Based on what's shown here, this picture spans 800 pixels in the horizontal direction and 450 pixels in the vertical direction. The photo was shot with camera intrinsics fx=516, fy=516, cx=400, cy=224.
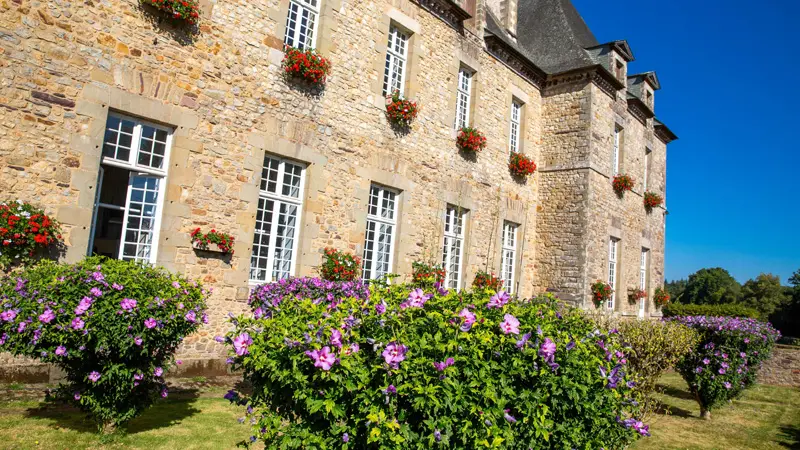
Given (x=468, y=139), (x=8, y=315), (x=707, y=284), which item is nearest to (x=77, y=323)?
(x=8, y=315)

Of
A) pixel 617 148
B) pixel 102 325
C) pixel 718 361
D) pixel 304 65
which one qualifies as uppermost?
pixel 617 148

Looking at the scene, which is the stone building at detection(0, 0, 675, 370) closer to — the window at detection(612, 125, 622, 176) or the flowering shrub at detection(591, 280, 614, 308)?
the flowering shrub at detection(591, 280, 614, 308)

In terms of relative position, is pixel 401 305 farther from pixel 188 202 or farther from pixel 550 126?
pixel 550 126

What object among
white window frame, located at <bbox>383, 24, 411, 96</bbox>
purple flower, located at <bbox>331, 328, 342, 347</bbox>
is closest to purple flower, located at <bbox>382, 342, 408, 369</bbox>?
purple flower, located at <bbox>331, 328, 342, 347</bbox>

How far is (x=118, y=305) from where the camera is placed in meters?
4.11

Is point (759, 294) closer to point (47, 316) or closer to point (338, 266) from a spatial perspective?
point (338, 266)

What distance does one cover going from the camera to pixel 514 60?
13.6 meters

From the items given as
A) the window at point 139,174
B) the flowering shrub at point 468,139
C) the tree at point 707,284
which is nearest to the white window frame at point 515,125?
the flowering shrub at point 468,139

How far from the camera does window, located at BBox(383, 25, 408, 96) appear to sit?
10461 millimetres

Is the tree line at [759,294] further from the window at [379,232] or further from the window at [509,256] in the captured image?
the window at [379,232]

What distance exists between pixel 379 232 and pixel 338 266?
1651 mm

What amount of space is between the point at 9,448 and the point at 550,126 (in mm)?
13938

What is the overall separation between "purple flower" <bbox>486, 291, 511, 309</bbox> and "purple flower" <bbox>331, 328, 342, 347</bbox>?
1.07 m

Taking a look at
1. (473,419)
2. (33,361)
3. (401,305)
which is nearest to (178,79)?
(33,361)
